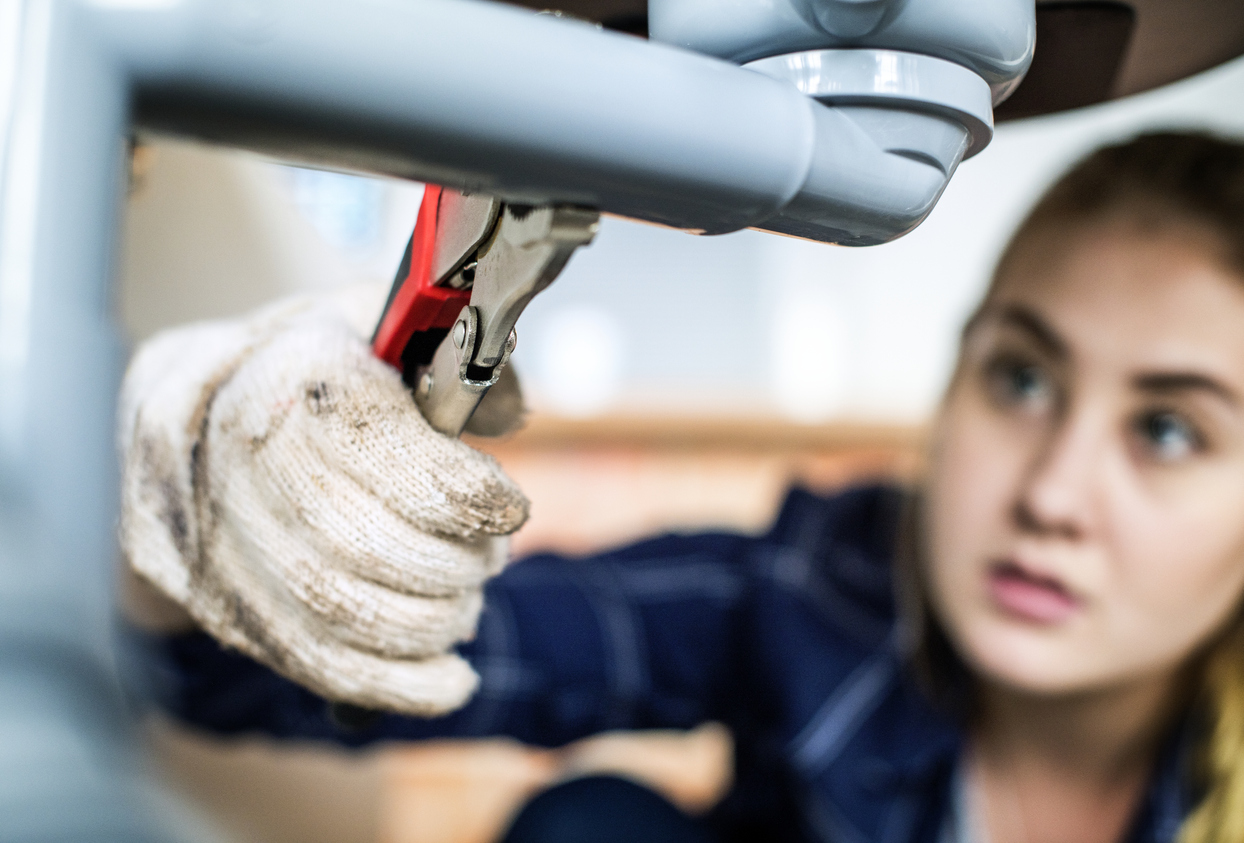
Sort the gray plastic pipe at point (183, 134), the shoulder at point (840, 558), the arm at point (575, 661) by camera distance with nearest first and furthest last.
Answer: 1. the gray plastic pipe at point (183, 134)
2. the arm at point (575, 661)
3. the shoulder at point (840, 558)

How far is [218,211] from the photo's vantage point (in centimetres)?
42

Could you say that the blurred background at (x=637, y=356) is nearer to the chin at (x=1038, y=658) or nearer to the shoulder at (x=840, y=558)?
the shoulder at (x=840, y=558)

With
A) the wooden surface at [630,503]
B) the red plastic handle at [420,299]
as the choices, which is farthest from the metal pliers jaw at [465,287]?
the wooden surface at [630,503]

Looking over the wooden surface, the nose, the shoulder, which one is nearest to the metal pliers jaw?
the nose

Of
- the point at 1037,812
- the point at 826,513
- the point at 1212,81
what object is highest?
the point at 1212,81

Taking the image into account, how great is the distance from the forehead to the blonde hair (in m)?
0.01

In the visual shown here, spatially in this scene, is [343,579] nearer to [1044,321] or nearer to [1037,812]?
[1044,321]

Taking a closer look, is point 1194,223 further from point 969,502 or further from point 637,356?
point 637,356

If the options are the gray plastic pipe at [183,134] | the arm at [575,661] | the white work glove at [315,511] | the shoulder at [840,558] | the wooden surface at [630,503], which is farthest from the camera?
the wooden surface at [630,503]

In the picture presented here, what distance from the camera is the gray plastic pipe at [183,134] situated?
0.09 meters

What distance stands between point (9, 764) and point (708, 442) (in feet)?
3.14

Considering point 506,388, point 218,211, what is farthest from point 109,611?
point 218,211

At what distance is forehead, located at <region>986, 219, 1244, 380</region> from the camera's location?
1.32 ft

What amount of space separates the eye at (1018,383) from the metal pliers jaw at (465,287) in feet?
1.19
